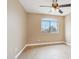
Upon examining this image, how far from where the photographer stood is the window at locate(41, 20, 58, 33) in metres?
7.97

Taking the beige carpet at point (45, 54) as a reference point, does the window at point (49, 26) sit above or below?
above

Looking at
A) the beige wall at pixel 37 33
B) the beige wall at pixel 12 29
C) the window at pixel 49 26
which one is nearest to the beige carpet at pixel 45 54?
the beige wall at pixel 12 29

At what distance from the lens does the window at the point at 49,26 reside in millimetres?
7973

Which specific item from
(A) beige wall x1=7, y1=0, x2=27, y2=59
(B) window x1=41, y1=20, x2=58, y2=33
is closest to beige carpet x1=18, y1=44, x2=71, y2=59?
(A) beige wall x1=7, y1=0, x2=27, y2=59

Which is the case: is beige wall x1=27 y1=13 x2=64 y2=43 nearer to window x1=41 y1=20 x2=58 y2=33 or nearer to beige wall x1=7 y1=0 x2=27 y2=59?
window x1=41 y1=20 x2=58 y2=33

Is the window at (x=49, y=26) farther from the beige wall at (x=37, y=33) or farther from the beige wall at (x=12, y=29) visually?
the beige wall at (x=12, y=29)

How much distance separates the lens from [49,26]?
8156 millimetres
